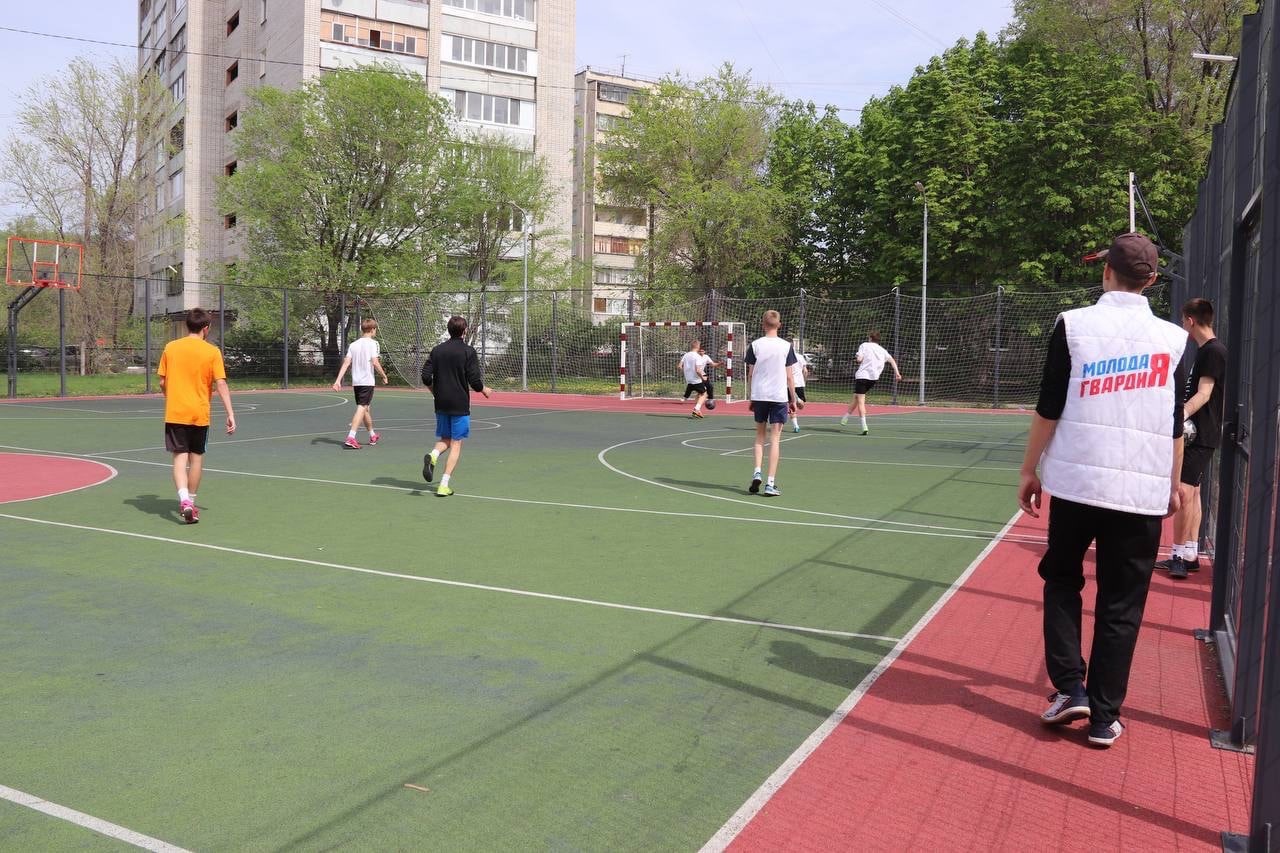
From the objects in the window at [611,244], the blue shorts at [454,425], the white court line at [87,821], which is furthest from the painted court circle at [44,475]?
the window at [611,244]

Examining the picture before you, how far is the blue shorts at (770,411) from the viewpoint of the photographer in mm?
11062

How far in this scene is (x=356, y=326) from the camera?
40.0 meters

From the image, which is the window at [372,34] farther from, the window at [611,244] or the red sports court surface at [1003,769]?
the red sports court surface at [1003,769]

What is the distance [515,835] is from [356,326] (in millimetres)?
38538

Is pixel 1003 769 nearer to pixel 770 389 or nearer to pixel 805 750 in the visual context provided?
pixel 805 750

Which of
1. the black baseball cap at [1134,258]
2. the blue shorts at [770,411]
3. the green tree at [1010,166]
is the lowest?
the blue shorts at [770,411]

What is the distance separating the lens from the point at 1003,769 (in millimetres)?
3957

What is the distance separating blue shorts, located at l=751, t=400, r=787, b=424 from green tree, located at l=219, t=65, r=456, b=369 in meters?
30.7

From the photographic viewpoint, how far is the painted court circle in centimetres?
1096

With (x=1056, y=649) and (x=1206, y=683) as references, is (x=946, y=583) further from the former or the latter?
(x=1056, y=649)

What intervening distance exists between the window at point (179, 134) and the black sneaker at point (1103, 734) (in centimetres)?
6224

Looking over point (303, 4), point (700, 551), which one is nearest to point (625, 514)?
point (700, 551)

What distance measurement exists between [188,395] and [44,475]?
4.34 m

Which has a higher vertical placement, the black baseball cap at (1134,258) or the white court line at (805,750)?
the black baseball cap at (1134,258)
